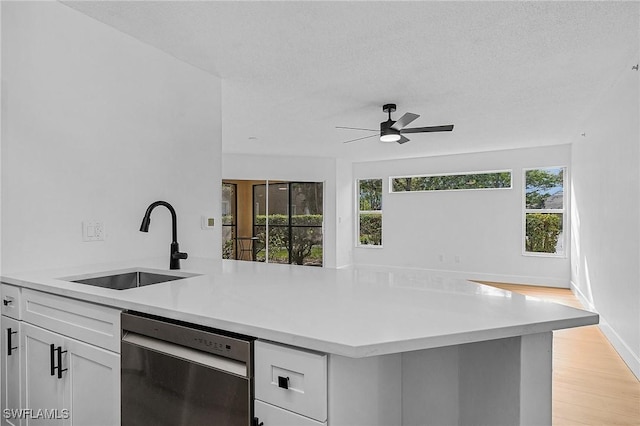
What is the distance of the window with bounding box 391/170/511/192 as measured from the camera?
693 centimetres

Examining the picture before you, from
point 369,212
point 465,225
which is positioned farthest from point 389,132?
point 369,212

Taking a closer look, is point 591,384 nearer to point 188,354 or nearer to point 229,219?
point 188,354

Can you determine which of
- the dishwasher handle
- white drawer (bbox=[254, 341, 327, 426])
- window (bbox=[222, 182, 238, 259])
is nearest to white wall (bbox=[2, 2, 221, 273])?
the dishwasher handle

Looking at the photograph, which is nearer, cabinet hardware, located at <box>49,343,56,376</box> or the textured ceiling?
cabinet hardware, located at <box>49,343,56,376</box>

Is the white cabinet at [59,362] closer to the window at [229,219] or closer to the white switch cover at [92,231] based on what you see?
the white switch cover at [92,231]

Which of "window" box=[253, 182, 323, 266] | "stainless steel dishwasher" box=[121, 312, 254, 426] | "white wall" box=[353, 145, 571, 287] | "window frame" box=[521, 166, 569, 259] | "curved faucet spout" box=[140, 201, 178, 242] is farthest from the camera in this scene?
"window" box=[253, 182, 323, 266]

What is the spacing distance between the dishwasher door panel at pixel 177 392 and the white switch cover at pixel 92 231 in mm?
1093

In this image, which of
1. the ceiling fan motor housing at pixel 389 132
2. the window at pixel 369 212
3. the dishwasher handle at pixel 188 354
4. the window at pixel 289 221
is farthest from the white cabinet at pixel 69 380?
the window at pixel 369 212

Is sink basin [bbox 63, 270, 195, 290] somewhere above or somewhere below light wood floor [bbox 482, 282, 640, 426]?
above

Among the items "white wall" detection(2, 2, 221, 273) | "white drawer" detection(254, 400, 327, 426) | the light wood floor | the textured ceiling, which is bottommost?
the light wood floor

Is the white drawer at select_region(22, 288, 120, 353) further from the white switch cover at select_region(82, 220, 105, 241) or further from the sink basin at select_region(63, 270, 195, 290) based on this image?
the white switch cover at select_region(82, 220, 105, 241)

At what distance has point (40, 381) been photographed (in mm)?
1587

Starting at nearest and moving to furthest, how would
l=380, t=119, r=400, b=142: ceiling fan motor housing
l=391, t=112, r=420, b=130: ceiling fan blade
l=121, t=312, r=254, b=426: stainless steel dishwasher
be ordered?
1. l=121, t=312, r=254, b=426: stainless steel dishwasher
2. l=391, t=112, r=420, b=130: ceiling fan blade
3. l=380, t=119, r=400, b=142: ceiling fan motor housing

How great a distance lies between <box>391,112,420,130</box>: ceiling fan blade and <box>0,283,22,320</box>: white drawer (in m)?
3.10
